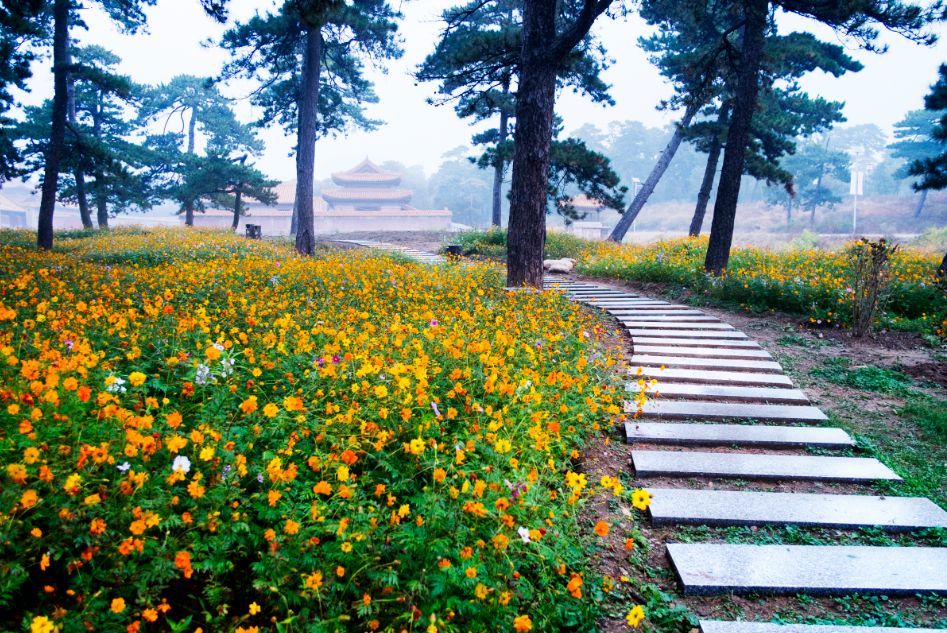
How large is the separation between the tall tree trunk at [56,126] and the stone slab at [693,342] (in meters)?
12.1

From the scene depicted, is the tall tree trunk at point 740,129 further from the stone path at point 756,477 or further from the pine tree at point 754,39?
the stone path at point 756,477

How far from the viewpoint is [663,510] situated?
2561mm

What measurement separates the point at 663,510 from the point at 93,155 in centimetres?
1348

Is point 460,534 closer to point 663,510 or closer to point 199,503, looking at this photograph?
point 199,503

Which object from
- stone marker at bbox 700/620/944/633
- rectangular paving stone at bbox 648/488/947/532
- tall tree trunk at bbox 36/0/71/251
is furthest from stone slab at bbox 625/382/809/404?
tall tree trunk at bbox 36/0/71/251

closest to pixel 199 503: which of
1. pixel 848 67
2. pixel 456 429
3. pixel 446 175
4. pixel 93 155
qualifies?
pixel 456 429

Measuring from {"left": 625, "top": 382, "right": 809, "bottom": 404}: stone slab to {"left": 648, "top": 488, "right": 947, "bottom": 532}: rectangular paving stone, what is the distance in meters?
1.24

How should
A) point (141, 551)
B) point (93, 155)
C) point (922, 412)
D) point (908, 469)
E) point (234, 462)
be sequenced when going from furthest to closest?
point (93, 155) → point (922, 412) → point (908, 469) → point (234, 462) → point (141, 551)

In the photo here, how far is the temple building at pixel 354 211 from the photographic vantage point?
34.9m

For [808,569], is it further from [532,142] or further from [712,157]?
[712,157]

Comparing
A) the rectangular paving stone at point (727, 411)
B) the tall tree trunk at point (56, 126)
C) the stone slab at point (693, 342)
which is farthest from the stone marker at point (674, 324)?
the tall tree trunk at point (56, 126)

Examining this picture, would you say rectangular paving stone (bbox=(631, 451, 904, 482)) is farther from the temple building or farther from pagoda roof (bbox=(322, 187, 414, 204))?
pagoda roof (bbox=(322, 187, 414, 204))

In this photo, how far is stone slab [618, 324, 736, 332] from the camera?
5.84m

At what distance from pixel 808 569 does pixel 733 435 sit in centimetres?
126
